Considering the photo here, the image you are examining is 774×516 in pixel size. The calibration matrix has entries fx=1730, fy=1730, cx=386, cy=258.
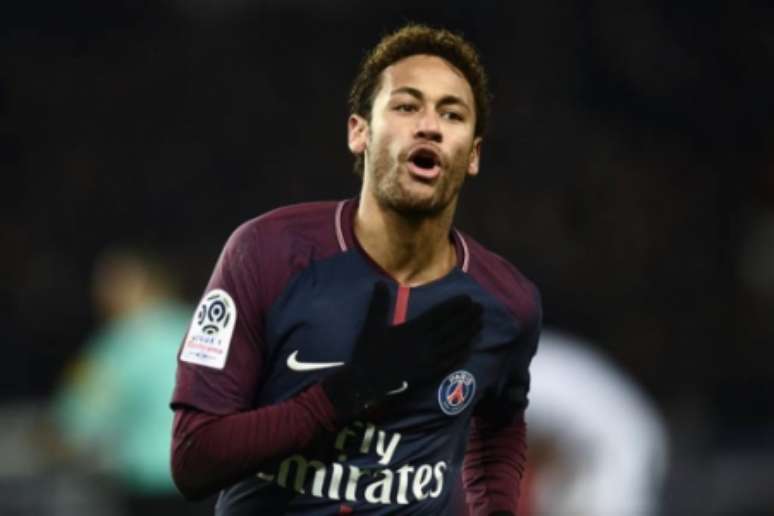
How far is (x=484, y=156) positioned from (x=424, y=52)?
6.28 metres

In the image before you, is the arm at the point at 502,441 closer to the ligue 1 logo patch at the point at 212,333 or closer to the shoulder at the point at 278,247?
the shoulder at the point at 278,247

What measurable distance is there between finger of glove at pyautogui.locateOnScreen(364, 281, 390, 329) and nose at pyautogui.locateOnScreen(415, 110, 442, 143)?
0.99ft

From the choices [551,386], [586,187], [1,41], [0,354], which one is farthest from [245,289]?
[1,41]

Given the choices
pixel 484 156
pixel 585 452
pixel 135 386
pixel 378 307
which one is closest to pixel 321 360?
pixel 378 307

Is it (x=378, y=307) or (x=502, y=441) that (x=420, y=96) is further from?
(x=502, y=441)

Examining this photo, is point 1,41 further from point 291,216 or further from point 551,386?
point 291,216

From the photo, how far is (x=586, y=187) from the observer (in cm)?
979

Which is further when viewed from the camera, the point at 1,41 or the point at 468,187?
the point at 1,41

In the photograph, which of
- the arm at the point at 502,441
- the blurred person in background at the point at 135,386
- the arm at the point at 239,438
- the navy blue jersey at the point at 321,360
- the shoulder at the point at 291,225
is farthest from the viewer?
the blurred person in background at the point at 135,386

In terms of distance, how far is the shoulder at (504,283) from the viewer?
356cm

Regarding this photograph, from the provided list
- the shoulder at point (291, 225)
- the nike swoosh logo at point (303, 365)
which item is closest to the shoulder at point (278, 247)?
the shoulder at point (291, 225)

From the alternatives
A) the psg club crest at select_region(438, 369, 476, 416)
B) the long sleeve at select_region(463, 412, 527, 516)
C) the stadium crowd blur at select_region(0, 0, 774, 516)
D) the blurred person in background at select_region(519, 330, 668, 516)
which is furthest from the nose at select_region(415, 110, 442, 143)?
the stadium crowd blur at select_region(0, 0, 774, 516)

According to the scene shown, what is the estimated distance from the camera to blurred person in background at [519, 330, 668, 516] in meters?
7.05

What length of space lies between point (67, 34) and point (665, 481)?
5.44 meters
